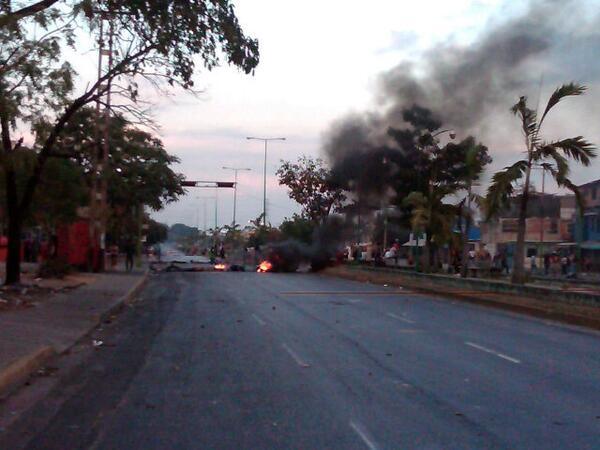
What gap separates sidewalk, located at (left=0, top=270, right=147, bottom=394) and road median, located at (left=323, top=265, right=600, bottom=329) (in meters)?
10.3

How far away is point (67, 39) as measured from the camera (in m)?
20.5

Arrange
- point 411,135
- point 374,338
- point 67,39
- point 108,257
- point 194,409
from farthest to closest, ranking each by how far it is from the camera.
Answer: point 108,257
point 411,135
point 67,39
point 374,338
point 194,409

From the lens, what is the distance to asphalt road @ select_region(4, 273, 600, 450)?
851cm

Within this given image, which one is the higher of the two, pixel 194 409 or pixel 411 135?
pixel 411 135

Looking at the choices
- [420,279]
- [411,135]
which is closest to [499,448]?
[420,279]

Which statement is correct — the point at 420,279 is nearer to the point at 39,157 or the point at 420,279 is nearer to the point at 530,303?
the point at 530,303

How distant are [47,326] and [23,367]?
19.3 ft

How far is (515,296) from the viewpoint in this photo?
2603cm

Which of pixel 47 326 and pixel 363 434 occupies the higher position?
pixel 47 326

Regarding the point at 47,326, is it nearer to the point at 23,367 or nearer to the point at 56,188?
the point at 23,367

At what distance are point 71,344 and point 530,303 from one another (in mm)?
13086

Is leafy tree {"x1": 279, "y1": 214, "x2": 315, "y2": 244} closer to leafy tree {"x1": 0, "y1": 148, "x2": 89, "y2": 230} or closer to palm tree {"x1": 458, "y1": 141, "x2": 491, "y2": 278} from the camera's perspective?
palm tree {"x1": 458, "y1": 141, "x2": 491, "y2": 278}

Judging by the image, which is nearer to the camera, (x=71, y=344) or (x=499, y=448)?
(x=499, y=448)

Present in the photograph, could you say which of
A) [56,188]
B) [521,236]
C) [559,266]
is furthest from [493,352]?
[559,266]
